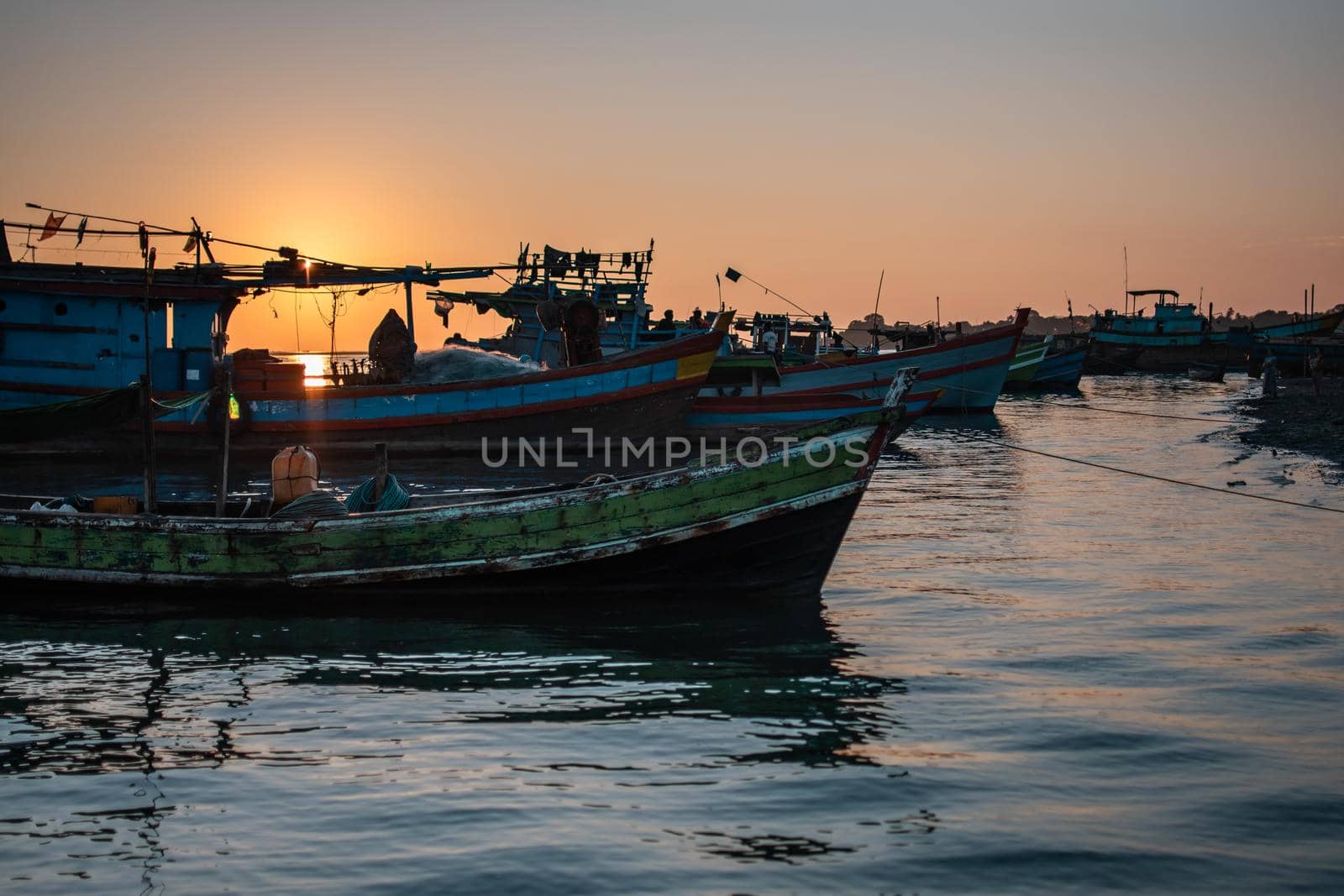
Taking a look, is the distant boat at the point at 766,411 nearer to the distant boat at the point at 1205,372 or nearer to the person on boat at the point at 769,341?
the person on boat at the point at 769,341

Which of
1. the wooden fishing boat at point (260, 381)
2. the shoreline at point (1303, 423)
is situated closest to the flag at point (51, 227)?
the wooden fishing boat at point (260, 381)

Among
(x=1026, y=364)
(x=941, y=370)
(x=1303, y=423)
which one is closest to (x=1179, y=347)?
(x=1026, y=364)

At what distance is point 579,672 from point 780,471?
2.53 meters

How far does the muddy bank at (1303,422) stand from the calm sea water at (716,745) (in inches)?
475

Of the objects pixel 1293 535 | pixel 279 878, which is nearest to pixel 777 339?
pixel 1293 535

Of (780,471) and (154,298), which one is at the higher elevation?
(154,298)

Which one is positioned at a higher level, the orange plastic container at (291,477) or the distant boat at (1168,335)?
the distant boat at (1168,335)

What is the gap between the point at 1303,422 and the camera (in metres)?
26.9

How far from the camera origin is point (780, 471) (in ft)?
31.9

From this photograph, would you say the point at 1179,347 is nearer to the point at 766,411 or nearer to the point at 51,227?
the point at 766,411

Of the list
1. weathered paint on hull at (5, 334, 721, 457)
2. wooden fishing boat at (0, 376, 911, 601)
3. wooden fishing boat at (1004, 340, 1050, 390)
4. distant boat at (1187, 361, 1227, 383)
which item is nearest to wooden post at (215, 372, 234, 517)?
wooden fishing boat at (0, 376, 911, 601)

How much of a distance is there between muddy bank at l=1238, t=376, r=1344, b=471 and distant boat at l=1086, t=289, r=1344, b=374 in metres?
25.9

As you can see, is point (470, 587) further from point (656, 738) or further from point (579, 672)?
point (656, 738)

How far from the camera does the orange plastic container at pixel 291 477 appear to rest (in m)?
10.4
